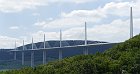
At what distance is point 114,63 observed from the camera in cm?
2219

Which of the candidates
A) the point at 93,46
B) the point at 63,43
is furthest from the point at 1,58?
the point at 93,46

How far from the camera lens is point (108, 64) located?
73.4 ft

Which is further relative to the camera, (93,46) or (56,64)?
(93,46)

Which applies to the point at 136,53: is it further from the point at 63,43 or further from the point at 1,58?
the point at 1,58

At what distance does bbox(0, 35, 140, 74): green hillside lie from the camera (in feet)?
70.7

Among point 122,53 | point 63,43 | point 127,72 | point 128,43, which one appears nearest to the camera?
point 127,72

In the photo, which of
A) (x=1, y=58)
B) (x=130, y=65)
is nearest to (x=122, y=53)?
(x=130, y=65)

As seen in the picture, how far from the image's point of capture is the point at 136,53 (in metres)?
23.3

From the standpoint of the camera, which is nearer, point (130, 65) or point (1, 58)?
point (130, 65)

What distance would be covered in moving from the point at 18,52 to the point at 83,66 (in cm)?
14150

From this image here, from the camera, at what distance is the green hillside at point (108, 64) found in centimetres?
2155

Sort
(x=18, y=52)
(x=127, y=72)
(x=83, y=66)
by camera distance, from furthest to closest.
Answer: (x=18, y=52), (x=83, y=66), (x=127, y=72)

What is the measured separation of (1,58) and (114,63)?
150546 millimetres

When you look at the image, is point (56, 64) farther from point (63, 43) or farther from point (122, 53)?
point (63, 43)
